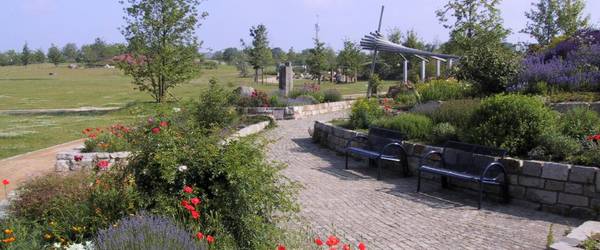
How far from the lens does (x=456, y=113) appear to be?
31.7ft

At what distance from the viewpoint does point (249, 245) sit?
4531 millimetres

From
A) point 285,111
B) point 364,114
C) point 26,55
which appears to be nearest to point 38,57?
point 26,55

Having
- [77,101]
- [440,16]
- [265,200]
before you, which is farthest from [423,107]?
[77,101]

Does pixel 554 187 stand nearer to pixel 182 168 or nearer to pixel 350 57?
pixel 182 168

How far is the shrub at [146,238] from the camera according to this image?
140 inches

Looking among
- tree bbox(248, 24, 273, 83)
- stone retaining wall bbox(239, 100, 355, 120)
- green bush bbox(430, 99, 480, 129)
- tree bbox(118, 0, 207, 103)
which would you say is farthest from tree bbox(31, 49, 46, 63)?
green bush bbox(430, 99, 480, 129)

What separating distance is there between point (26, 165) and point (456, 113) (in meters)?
8.12

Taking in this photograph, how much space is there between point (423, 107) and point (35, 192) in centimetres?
821

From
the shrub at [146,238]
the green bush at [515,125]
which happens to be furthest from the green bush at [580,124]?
the shrub at [146,238]

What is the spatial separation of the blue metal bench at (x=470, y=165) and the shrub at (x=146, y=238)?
4.35 metres

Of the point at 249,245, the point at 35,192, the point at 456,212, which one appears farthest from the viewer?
the point at 456,212

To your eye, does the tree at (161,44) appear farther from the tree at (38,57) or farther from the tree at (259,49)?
the tree at (38,57)

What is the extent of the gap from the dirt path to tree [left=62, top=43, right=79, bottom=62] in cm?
10634

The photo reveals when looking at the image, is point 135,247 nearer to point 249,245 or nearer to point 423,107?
point 249,245
